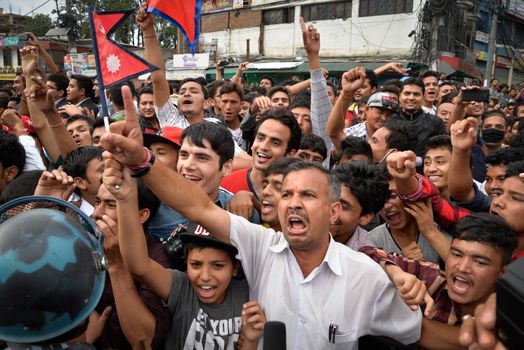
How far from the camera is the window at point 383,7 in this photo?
21406mm

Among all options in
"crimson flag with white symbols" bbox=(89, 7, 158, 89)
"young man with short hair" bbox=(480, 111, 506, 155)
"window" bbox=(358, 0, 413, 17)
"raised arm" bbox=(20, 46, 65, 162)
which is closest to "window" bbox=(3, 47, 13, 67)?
"window" bbox=(358, 0, 413, 17)

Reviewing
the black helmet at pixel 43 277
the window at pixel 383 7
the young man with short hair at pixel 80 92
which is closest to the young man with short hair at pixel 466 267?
the black helmet at pixel 43 277

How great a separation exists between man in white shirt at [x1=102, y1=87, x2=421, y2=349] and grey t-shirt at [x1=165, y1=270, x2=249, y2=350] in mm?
172

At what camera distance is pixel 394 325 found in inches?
72.7

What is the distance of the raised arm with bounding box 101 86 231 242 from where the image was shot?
181cm

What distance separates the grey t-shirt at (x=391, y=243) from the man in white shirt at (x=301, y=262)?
2.69 feet

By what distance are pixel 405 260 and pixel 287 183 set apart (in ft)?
2.54

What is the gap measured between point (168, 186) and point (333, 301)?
2.83 feet

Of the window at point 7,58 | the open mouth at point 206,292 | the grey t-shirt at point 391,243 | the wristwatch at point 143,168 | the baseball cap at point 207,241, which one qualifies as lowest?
the window at point 7,58

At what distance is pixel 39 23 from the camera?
50.8 meters

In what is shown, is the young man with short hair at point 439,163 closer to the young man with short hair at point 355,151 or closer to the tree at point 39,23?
the young man with short hair at point 355,151

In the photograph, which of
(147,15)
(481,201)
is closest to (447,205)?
(481,201)

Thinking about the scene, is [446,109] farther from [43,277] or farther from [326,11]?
[326,11]

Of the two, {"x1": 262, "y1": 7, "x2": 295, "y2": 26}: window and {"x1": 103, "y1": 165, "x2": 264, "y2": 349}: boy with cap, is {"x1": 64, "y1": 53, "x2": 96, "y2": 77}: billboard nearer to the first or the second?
{"x1": 262, "y1": 7, "x2": 295, "y2": 26}: window
